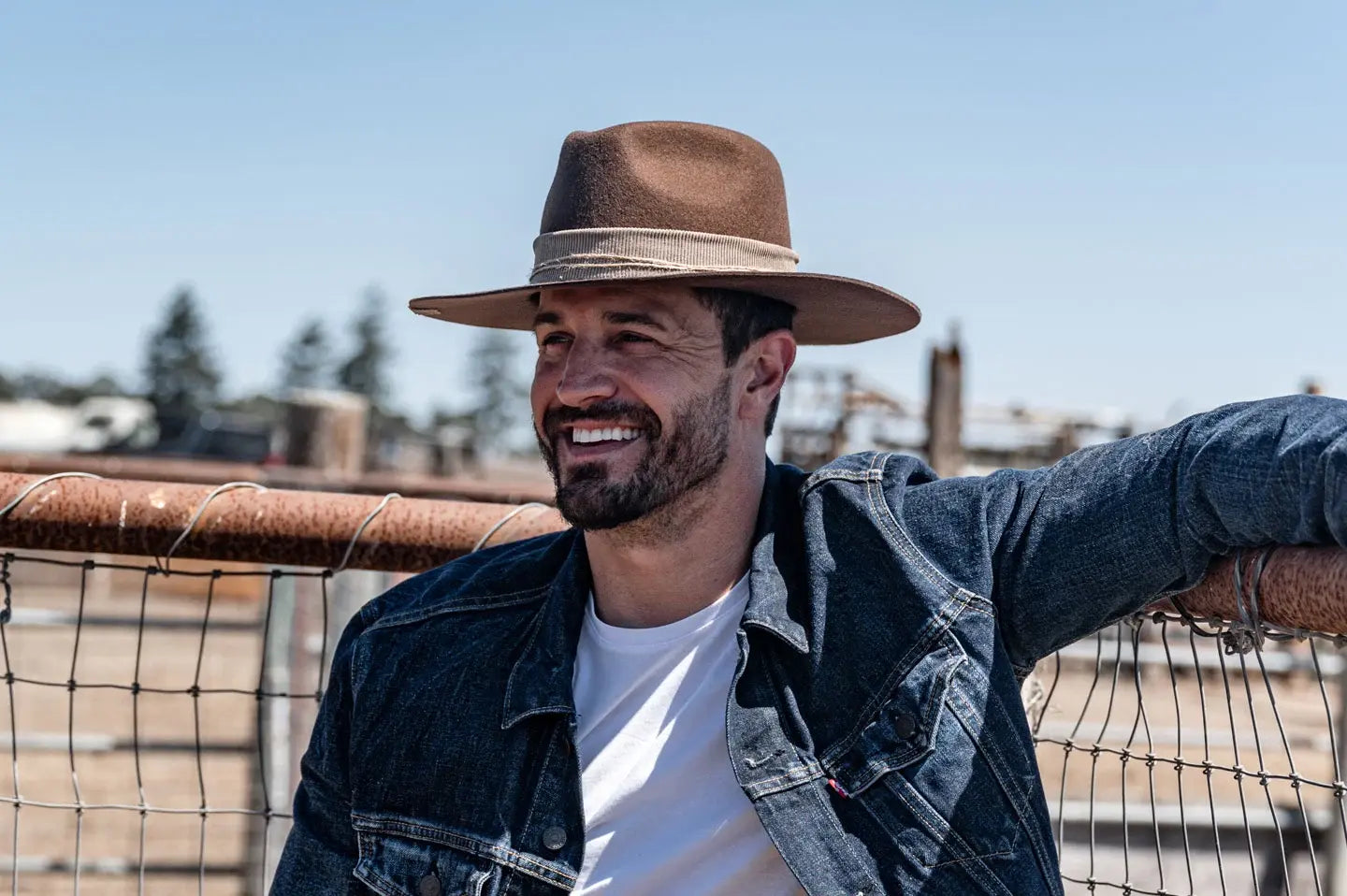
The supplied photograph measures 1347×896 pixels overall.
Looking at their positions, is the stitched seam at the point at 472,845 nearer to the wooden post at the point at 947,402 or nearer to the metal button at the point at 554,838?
the metal button at the point at 554,838

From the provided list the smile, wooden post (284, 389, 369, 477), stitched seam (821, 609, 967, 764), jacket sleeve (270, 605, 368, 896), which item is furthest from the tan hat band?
wooden post (284, 389, 369, 477)

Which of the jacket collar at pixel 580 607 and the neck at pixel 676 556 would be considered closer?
the jacket collar at pixel 580 607

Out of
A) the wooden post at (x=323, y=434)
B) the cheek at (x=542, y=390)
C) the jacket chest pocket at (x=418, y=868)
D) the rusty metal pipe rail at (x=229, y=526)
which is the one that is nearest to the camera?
the jacket chest pocket at (x=418, y=868)

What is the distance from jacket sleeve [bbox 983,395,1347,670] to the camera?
152cm

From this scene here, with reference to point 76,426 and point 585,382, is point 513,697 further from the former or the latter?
point 76,426

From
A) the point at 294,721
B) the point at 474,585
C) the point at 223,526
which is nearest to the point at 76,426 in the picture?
the point at 294,721

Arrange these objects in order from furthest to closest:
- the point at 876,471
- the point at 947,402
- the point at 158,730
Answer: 1. the point at 947,402
2. the point at 158,730
3. the point at 876,471

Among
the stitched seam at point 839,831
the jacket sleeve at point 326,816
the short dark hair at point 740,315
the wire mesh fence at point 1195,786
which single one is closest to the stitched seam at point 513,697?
the jacket sleeve at point 326,816

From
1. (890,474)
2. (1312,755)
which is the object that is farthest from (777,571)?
(1312,755)

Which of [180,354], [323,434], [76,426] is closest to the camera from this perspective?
[323,434]

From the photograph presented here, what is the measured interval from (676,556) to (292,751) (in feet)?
9.60

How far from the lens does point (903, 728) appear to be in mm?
1818

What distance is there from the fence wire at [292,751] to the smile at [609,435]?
1.95 feet

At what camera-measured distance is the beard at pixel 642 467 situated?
6.77ft
